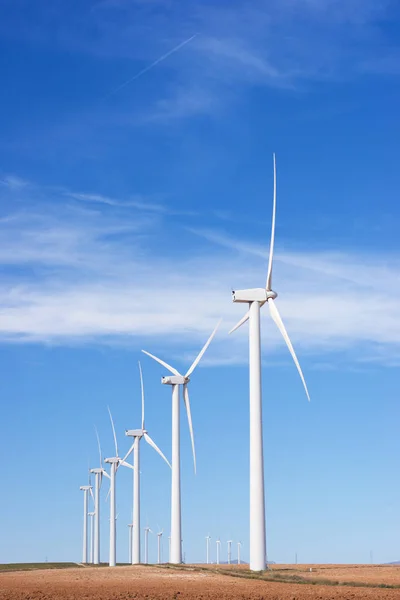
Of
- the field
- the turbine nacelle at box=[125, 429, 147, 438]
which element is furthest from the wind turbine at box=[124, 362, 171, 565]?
the field

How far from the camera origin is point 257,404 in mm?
83375

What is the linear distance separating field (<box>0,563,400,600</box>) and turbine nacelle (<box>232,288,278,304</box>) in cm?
2284

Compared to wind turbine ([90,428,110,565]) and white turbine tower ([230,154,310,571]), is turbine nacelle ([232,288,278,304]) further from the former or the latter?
wind turbine ([90,428,110,565])

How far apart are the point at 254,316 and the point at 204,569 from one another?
25451 mm

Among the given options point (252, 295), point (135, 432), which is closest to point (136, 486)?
point (135, 432)

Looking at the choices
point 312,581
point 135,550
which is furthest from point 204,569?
point 135,550

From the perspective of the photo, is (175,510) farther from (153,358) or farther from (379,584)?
(379,584)

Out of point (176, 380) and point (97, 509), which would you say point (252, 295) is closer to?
point (176, 380)

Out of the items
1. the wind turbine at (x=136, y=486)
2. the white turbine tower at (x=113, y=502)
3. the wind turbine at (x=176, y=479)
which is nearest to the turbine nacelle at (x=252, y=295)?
the wind turbine at (x=176, y=479)

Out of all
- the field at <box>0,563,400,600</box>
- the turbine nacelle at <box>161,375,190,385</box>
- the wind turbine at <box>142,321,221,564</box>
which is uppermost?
the turbine nacelle at <box>161,375,190,385</box>

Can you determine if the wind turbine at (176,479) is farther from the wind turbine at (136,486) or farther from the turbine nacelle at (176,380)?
the wind turbine at (136,486)

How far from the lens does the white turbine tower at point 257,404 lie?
266 ft

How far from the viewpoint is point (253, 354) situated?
3374 inches

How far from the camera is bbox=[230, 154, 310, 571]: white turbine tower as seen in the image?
3189 inches
